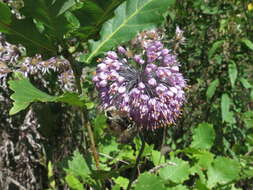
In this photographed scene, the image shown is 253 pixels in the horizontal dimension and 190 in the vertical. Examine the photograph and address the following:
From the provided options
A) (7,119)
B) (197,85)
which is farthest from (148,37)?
(7,119)

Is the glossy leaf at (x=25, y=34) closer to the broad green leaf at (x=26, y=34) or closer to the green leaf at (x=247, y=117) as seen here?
the broad green leaf at (x=26, y=34)

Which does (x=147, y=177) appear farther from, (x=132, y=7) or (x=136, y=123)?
(x=132, y=7)

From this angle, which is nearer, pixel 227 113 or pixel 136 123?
pixel 136 123

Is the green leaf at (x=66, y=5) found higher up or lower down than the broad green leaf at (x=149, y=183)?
higher up

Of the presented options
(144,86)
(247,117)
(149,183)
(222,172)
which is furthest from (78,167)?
(247,117)

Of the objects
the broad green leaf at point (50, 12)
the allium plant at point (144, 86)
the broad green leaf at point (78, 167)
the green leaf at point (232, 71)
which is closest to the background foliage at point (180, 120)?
the green leaf at point (232, 71)

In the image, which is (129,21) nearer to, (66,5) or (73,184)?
(66,5)

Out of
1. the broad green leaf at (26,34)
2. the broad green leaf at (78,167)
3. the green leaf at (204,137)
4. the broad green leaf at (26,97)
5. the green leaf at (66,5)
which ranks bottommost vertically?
the broad green leaf at (78,167)
